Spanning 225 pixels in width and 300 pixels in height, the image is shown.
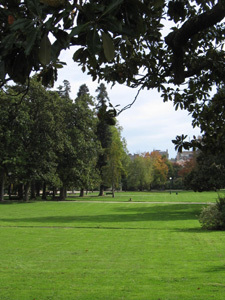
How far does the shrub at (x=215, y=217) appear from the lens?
1516 cm

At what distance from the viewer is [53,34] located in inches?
72.9

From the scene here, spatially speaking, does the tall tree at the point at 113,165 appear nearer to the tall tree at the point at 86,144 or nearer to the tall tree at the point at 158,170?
the tall tree at the point at 86,144

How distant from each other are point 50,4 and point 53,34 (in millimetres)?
212

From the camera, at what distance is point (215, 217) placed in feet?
50.4

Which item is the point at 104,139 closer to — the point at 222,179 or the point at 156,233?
the point at 222,179

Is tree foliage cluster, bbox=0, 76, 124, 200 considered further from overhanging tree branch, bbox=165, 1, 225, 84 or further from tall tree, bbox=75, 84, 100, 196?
overhanging tree branch, bbox=165, 1, 225, 84

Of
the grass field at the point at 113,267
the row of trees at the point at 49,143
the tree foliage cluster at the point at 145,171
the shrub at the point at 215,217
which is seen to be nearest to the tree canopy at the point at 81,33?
the grass field at the point at 113,267

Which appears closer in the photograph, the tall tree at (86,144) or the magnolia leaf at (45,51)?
the magnolia leaf at (45,51)

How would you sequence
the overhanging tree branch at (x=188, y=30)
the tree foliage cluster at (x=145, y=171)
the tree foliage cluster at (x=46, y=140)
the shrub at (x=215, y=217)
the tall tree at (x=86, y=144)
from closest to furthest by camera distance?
1. the overhanging tree branch at (x=188, y=30)
2. the shrub at (x=215, y=217)
3. the tree foliage cluster at (x=46, y=140)
4. the tall tree at (x=86, y=144)
5. the tree foliage cluster at (x=145, y=171)

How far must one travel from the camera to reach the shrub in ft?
49.8

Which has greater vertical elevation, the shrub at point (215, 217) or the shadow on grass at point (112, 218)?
the shrub at point (215, 217)

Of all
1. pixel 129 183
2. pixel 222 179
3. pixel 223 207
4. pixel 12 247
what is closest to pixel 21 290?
pixel 12 247

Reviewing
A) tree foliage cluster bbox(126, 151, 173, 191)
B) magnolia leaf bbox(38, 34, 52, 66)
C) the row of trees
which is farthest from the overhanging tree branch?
tree foliage cluster bbox(126, 151, 173, 191)

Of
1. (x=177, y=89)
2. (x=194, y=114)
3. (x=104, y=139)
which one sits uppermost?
(x=104, y=139)
